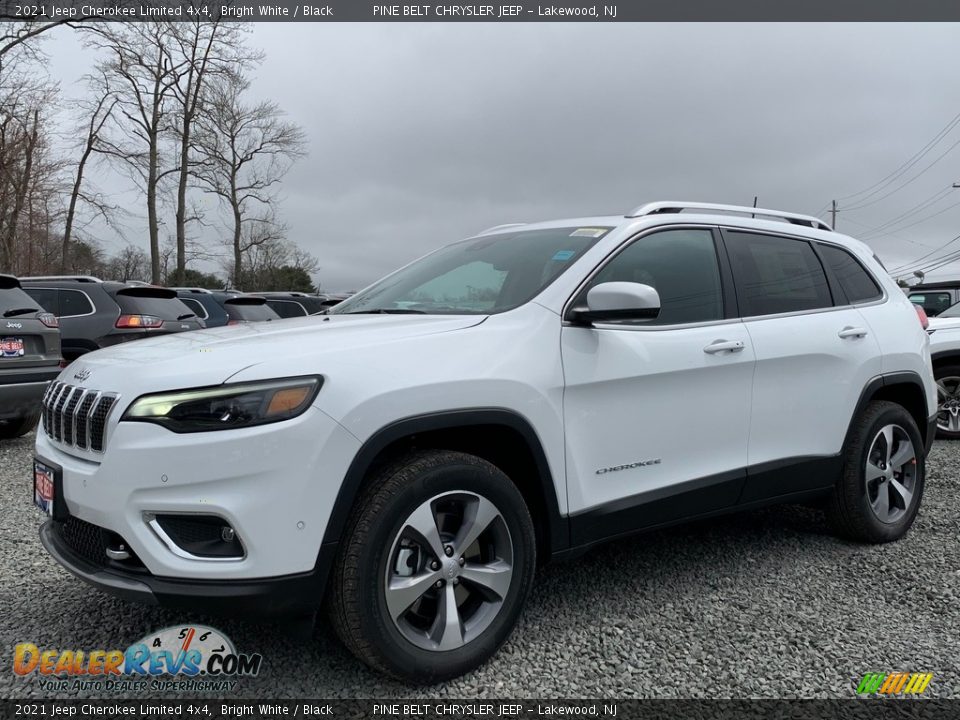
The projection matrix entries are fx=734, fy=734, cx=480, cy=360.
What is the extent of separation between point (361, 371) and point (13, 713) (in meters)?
1.59

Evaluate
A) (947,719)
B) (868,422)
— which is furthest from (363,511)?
(868,422)

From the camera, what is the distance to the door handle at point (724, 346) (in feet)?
10.6

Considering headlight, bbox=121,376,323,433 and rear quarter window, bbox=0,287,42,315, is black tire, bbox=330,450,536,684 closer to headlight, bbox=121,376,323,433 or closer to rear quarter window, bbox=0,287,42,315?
headlight, bbox=121,376,323,433

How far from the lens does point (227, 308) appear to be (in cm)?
1242

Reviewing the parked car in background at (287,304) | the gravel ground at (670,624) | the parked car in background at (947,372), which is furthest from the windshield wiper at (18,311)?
the parked car in background at (947,372)

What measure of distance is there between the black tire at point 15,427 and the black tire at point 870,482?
21.9 ft

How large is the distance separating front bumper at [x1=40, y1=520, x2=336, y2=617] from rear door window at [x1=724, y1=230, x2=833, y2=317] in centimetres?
233

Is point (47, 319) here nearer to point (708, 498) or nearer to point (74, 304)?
point (74, 304)

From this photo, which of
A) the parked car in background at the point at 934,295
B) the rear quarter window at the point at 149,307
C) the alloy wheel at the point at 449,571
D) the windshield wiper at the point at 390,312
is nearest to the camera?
the alloy wheel at the point at 449,571

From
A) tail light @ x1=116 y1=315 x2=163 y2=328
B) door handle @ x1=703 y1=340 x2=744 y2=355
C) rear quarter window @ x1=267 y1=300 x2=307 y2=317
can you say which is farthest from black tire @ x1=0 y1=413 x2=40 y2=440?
rear quarter window @ x1=267 y1=300 x2=307 y2=317

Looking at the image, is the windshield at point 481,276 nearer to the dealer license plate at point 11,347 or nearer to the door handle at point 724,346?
the door handle at point 724,346

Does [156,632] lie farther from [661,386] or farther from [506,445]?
[661,386]

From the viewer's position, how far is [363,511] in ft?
7.66

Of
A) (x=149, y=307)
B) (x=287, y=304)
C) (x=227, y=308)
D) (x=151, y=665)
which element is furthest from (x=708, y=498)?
(x=287, y=304)
